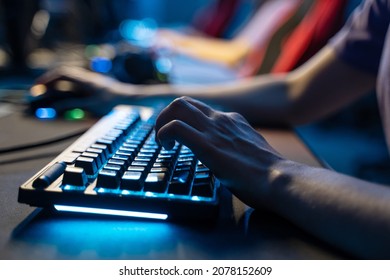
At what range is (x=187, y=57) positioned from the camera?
1919 millimetres

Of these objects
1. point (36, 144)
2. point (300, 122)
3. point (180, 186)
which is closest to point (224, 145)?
point (180, 186)

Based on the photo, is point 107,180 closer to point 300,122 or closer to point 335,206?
point 335,206

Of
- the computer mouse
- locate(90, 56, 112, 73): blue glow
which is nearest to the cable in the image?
the computer mouse

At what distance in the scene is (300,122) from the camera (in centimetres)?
85

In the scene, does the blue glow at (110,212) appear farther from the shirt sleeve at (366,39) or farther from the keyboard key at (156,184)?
the shirt sleeve at (366,39)

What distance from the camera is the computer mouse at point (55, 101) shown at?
0.82 m

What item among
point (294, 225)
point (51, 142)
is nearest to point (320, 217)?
point (294, 225)

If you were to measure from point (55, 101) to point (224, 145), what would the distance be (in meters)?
0.49

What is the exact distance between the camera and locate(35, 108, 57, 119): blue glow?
81cm

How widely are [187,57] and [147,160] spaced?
1521 mm

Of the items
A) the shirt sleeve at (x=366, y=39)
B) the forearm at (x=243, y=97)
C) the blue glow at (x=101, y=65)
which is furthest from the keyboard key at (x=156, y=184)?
the blue glow at (x=101, y=65)

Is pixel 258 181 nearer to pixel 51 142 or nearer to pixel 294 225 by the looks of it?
pixel 294 225

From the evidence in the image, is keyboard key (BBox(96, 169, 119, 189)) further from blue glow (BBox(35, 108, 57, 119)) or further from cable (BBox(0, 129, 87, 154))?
blue glow (BBox(35, 108, 57, 119))

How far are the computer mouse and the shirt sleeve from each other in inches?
19.4
